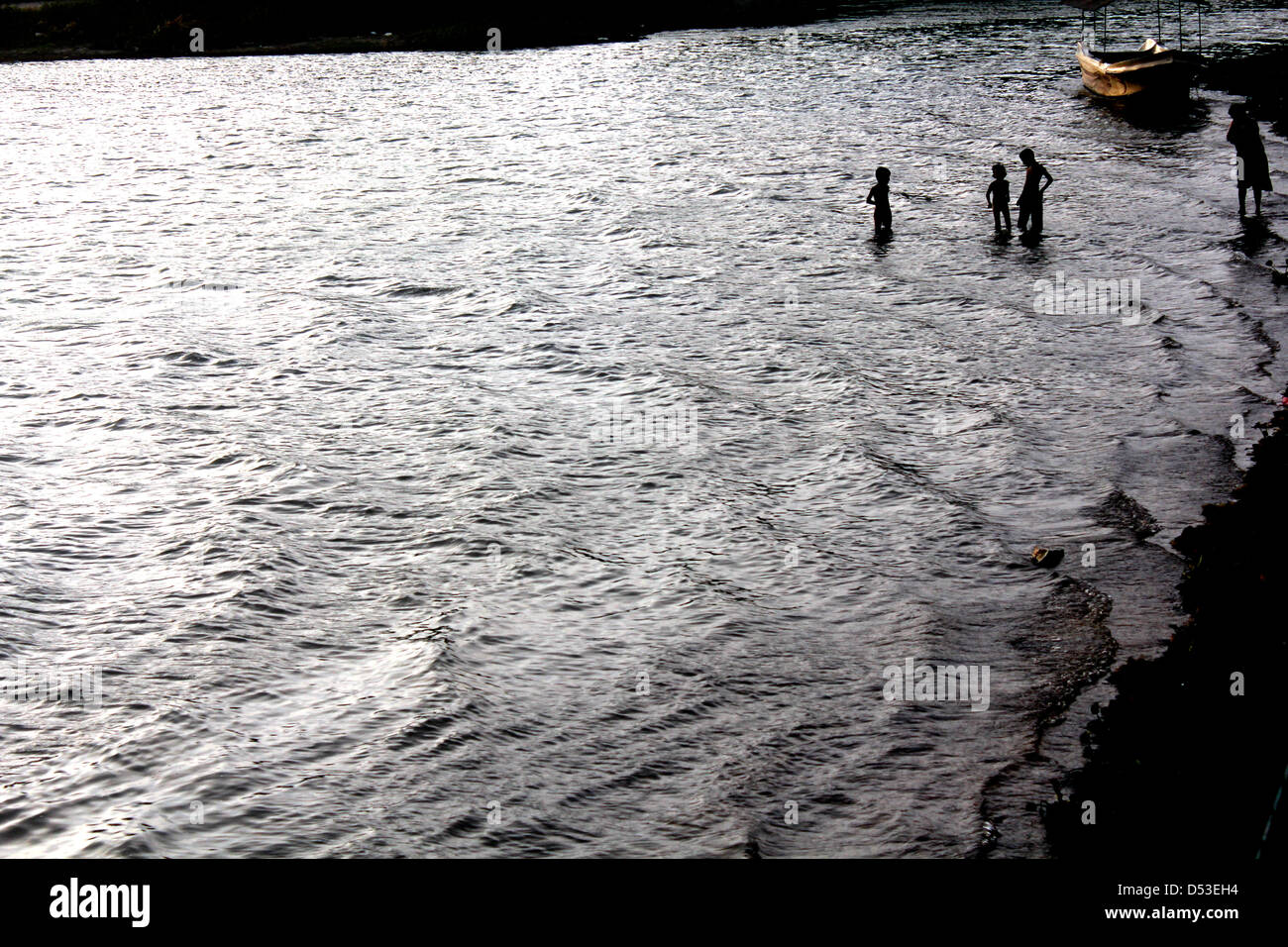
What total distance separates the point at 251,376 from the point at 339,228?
13310 millimetres

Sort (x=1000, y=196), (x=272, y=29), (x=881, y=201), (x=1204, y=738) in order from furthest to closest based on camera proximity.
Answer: (x=272, y=29), (x=881, y=201), (x=1000, y=196), (x=1204, y=738)

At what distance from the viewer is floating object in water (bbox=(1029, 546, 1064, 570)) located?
1465cm

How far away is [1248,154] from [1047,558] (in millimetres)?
17012

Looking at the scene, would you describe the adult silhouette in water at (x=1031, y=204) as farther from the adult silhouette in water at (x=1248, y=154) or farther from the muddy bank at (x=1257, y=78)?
the muddy bank at (x=1257, y=78)

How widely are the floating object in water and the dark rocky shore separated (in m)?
2.51

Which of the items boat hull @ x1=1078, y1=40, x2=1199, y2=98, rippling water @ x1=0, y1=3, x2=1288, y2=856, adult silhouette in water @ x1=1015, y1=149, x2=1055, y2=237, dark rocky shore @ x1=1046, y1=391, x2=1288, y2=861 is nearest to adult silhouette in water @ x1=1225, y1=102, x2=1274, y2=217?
rippling water @ x1=0, y1=3, x2=1288, y2=856

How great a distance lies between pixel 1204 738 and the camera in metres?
9.04

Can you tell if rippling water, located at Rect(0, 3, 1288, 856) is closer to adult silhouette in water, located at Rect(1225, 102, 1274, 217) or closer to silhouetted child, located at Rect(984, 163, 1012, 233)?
silhouetted child, located at Rect(984, 163, 1012, 233)

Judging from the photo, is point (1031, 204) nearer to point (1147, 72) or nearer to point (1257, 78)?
point (1147, 72)

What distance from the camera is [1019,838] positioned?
33.4ft

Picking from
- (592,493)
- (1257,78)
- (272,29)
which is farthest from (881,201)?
(272,29)

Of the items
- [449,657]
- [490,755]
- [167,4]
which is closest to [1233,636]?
[490,755]

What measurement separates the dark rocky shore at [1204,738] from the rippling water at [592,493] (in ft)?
3.52
